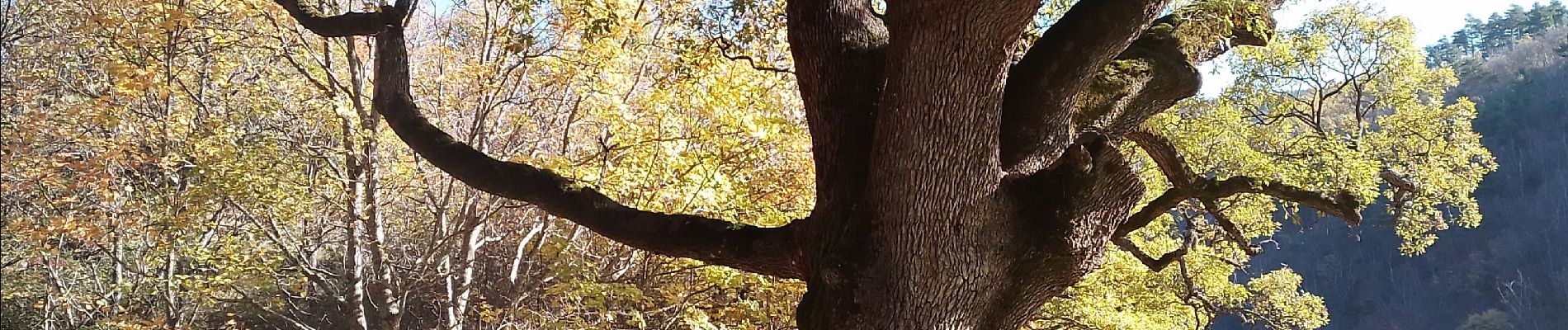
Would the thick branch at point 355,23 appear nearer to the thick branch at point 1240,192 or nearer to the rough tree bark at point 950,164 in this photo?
the rough tree bark at point 950,164

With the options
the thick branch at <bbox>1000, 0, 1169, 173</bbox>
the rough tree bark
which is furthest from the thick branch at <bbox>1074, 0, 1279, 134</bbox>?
the thick branch at <bbox>1000, 0, 1169, 173</bbox>

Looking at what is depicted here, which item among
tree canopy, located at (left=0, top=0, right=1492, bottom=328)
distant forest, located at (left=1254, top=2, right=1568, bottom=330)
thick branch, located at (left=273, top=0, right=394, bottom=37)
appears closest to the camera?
tree canopy, located at (left=0, top=0, right=1492, bottom=328)

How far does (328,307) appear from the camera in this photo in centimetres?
1223

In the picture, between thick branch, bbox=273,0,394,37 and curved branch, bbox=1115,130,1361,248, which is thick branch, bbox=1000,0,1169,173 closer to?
curved branch, bbox=1115,130,1361,248

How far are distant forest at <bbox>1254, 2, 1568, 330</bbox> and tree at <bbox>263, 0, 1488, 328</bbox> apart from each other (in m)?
23.2

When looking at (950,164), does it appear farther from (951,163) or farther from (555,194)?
(555,194)

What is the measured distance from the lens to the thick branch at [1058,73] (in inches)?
119

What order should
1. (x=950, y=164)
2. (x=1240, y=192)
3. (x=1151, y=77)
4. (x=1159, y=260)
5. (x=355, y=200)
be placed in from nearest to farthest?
(x=950, y=164), (x=1151, y=77), (x=1240, y=192), (x=1159, y=260), (x=355, y=200)

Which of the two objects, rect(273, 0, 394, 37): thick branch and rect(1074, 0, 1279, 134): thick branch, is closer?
rect(1074, 0, 1279, 134): thick branch

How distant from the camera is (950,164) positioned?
293cm


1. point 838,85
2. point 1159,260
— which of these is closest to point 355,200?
point 838,85

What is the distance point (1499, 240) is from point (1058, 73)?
28601mm

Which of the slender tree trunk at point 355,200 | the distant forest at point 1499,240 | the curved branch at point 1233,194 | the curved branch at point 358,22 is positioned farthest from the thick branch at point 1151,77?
the distant forest at point 1499,240

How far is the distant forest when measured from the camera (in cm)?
2470
